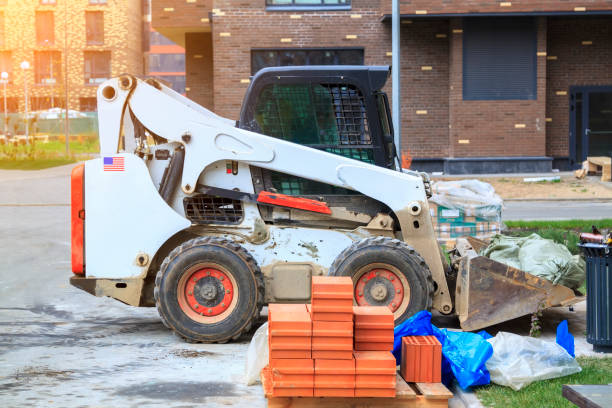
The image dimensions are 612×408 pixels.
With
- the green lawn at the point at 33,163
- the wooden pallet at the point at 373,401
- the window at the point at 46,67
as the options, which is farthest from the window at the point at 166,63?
the wooden pallet at the point at 373,401

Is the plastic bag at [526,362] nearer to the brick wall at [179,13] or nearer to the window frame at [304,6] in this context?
the window frame at [304,6]

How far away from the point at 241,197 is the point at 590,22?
2555 centimetres

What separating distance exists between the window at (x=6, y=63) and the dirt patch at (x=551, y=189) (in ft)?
200

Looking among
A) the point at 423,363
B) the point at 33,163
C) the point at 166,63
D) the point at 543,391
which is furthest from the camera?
the point at 166,63

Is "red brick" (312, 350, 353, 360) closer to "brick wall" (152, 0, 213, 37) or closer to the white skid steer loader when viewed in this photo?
the white skid steer loader

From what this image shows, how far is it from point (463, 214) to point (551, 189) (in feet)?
43.2

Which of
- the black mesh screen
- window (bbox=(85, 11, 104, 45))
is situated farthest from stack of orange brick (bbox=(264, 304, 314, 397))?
window (bbox=(85, 11, 104, 45))

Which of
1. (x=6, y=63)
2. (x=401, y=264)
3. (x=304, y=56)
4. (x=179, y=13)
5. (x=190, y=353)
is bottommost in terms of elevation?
(x=190, y=353)

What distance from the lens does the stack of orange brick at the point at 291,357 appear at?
21.6 ft

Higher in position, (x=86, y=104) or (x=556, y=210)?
(x=86, y=104)

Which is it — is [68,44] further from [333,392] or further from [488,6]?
[333,392]

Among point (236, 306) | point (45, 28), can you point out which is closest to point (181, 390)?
point (236, 306)

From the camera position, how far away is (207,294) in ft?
29.4

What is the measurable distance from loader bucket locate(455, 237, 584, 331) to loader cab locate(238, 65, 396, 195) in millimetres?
1526
